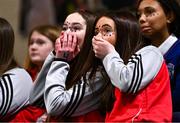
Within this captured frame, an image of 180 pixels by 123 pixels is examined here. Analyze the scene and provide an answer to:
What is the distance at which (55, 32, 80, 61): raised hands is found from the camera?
2318 mm

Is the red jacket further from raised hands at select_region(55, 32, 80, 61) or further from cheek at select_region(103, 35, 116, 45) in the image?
→ raised hands at select_region(55, 32, 80, 61)

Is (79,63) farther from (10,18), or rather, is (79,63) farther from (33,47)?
(10,18)

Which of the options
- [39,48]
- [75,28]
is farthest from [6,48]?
[39,48]

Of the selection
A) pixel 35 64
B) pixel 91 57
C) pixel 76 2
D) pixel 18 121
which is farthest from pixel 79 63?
pixel 76 2

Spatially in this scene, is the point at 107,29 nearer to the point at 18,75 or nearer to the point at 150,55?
the point at 150,55

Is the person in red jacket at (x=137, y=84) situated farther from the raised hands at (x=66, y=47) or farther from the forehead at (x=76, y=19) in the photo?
the forehead at (x=76, y=19)

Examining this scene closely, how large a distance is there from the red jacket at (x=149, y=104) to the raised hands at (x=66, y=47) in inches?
15.9

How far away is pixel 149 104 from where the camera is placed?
1955 millimetres

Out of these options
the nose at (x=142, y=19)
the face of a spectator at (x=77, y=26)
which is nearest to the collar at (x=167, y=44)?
the nose at (x=142, y=19)

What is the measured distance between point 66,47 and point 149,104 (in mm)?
559

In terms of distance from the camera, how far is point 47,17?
15.9ft

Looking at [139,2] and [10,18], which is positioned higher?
[139,2]

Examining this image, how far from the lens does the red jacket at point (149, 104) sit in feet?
6.40

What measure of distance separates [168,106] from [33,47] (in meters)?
1.40
